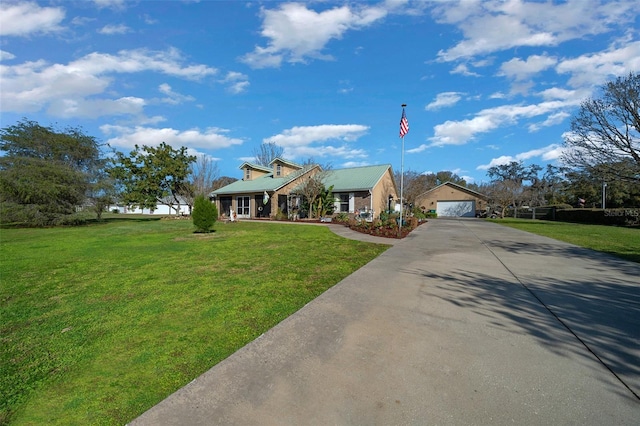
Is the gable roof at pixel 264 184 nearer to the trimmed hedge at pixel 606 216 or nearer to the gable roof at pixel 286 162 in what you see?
the gable roof at pixel 286 162

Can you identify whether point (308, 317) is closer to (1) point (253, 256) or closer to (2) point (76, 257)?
(1) point (253, 256)

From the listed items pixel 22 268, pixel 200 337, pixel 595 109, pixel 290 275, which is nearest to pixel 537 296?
pixel 290 275

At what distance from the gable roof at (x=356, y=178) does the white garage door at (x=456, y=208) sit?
22.1m

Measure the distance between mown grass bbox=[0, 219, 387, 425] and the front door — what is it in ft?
68.2

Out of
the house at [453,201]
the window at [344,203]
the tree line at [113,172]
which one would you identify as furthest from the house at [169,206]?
the house at [453,201]

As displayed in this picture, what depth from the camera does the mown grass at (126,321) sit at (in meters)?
2.36

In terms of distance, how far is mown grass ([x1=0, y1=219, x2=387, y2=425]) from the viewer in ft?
7.74

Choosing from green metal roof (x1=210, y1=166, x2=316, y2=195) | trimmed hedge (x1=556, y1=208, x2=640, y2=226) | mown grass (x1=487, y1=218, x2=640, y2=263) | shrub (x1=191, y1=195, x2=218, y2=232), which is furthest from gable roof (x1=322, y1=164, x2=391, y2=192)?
trimmed hedge (x1=556, y1=208, x2=640, y2=226)

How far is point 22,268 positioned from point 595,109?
31016mm

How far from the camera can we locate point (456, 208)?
44.4 m

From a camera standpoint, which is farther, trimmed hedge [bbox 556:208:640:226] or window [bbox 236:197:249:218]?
window [bbox 236:197:249:218]

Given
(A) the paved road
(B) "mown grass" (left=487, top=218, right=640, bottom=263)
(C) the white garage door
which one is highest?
(C) the white garage door

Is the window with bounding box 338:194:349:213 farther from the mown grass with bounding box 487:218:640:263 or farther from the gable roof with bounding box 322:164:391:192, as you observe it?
the mown grass with bounding box 487:218:640:263

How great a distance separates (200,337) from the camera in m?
3.34
